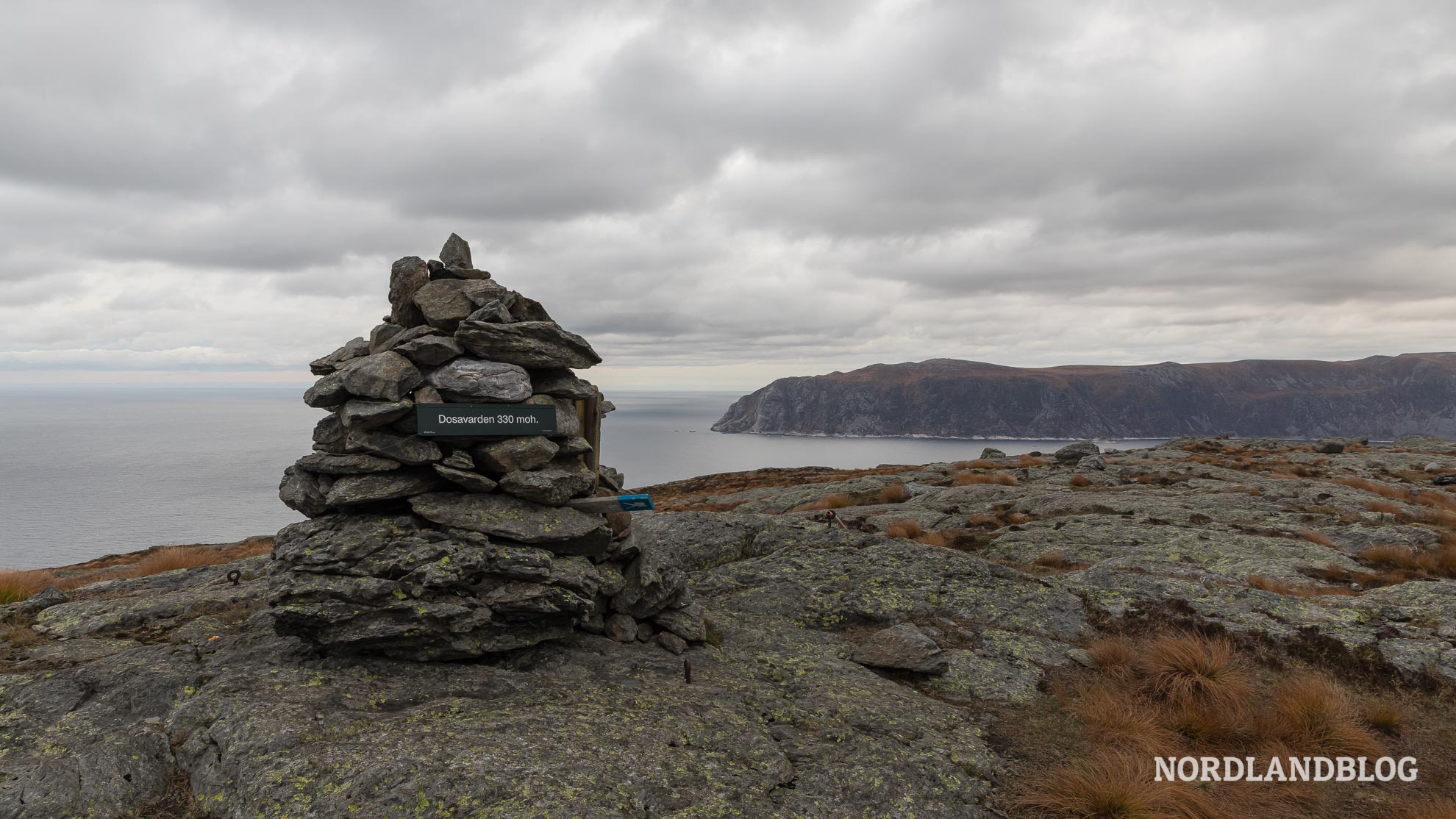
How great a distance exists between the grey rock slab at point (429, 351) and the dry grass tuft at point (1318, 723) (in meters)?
15.1

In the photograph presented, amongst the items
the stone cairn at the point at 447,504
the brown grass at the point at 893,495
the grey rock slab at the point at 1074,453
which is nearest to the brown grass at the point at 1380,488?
the grey rock slab at the point at 1074,453

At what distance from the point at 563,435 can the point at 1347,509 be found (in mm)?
29416

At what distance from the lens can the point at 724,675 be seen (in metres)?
11.7

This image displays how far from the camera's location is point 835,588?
16438 millimetres

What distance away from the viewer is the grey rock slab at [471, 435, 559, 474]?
11.2 m

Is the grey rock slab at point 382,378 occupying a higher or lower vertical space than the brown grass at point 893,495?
higher

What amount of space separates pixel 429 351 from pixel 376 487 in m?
2.54

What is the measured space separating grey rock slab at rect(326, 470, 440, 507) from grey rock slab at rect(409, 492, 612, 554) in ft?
0.73

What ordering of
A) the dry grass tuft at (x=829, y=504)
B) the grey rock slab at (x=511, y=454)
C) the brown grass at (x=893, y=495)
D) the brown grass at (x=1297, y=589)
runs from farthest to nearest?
the brown grass at (x=893, y=495), the dry grass tuft at (x=829, y=504), the brown grass at (x=1297, y=589), the grey rock slab at (x=511, y=454)

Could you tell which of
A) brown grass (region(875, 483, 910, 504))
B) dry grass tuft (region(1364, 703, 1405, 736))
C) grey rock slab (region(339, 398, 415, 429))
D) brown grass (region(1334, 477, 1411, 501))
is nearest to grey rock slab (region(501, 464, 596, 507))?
grey rock slab (region(339, 398, 415, 429))

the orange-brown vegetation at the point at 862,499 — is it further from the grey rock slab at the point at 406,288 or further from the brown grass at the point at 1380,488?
the grey rock slab at the point at 406,288

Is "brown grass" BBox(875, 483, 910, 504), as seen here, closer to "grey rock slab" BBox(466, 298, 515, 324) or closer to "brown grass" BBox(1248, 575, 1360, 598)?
"brown grass" BBox(1248, 575, 1360, 598)

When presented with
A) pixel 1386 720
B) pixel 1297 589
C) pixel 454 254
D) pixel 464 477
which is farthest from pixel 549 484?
pixel 1297 589

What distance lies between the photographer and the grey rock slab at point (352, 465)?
10.6m
